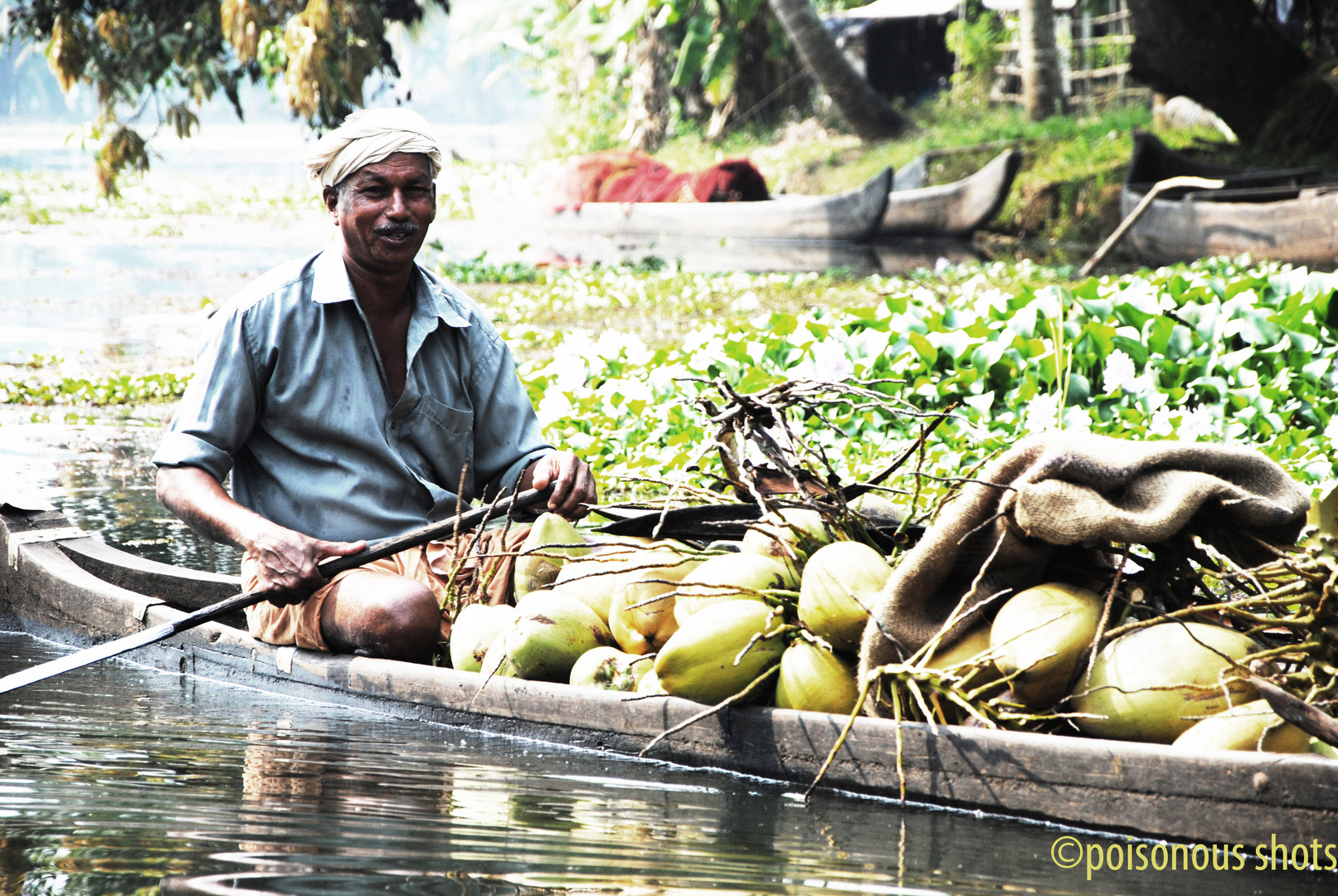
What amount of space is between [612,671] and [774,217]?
14934 mm

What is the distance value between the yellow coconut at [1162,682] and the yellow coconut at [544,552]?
1315 millimetres

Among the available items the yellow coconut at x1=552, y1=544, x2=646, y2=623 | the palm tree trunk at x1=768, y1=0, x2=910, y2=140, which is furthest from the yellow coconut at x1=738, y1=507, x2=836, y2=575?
the palm tree trunk at x1=768, y1=0, x2=910, y2=140

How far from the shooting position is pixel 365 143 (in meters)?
3.37

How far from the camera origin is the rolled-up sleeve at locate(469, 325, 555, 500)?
3.72 m

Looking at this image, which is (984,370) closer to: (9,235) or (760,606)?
(760,606)

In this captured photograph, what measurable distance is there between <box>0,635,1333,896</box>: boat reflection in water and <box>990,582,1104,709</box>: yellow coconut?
234 millimetres

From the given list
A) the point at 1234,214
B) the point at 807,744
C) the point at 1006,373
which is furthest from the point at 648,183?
the point at 807,744

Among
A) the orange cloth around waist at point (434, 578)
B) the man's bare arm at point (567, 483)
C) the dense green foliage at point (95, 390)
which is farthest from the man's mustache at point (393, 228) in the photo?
the dense green foliage at point (95, 390)

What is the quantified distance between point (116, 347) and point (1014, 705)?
9027 mm

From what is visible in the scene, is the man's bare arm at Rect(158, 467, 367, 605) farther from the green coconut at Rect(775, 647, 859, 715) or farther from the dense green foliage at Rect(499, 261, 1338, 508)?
the dense green foliage at Rect(499, 261, 1338, 508)

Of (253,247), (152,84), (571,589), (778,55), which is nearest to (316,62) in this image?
(152,84)

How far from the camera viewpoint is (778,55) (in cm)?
2631

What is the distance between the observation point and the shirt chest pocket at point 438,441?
3.57 metres

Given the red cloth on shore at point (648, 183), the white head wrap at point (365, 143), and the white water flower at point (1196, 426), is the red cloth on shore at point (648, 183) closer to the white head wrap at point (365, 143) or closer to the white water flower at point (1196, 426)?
the white water flower at point (1196, 426)
